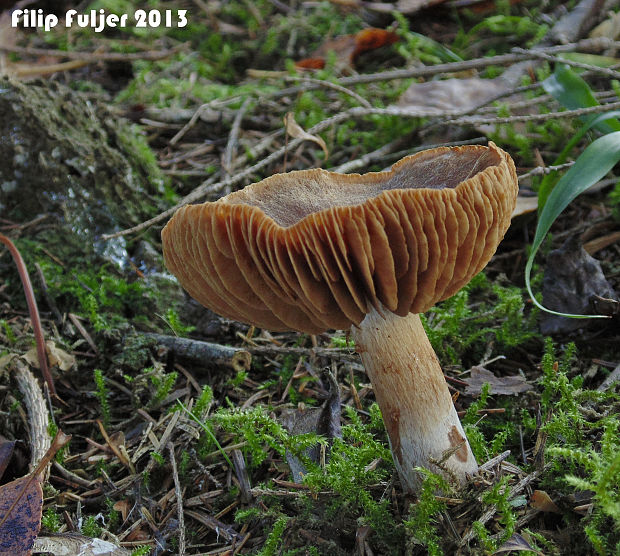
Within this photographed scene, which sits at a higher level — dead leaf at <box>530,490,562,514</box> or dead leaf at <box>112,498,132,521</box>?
dead leaf at <box>530,490,562,514</box>

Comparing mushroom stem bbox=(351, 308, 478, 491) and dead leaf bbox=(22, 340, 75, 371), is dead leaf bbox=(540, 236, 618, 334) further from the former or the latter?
dead leaf bbox=(22, 340, 75, 371)

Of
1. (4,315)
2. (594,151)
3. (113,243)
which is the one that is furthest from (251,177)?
(594,151)

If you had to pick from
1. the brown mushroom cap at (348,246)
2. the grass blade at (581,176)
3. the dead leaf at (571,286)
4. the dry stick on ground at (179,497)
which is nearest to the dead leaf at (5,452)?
the dry stick on ground at (179,497)

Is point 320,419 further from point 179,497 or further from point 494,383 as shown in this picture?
point 494,383

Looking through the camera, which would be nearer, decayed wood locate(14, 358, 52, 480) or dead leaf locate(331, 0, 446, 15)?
decayed wood locate(14, 358, 52, 480)

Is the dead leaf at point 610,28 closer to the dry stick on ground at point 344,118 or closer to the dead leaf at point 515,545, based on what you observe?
the dry stick on ground at point 344,118
